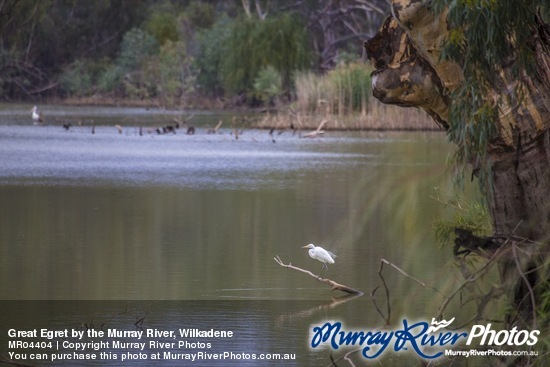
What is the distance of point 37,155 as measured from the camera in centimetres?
2222

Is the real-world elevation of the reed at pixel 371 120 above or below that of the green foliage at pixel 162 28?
below

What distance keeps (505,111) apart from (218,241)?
545 centimetres

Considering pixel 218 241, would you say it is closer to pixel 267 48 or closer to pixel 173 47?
pixel 267 48

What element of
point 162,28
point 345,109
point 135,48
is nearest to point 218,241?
point 345,109

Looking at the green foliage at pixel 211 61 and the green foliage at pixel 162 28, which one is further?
the green foliage at pixel 162 28

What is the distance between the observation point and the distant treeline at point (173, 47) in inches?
1614

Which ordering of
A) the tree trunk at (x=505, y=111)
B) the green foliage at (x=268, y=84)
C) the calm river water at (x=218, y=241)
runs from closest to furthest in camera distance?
1. the tree trunk at (x=505, y=111)
2. the calm river water at (x=218, y=241)
3. the green foliage at (x=268, y=84)

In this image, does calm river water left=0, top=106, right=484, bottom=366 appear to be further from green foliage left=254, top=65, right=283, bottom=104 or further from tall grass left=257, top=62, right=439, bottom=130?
green foliage left=254, top=65, right=283, bottom=104

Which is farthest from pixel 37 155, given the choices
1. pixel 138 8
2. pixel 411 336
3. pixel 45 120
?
pixel 138 8

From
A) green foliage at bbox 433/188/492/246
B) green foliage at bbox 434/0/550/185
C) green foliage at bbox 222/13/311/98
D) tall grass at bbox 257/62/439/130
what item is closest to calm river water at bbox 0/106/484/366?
green foliage at bbox 433/188/492/246

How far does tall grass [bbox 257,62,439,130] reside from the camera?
29828 millimetres

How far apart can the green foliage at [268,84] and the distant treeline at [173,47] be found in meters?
0.04

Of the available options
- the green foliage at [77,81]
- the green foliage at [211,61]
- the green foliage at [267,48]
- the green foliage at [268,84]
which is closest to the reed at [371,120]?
the green foliage at [268,84]

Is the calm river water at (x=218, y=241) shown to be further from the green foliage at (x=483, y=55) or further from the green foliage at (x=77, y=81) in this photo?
the green foliage at (x=77, y=81)
